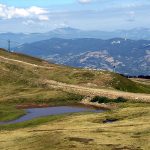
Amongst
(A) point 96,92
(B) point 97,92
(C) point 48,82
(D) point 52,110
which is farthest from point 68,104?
(C) point 48,82

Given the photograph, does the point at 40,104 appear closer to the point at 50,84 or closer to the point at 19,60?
the point at 50,84

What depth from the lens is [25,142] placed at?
2552 inches

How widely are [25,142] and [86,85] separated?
89.7 m

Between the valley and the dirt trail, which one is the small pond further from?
the dirt trail

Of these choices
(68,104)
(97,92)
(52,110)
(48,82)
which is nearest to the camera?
(52,110)

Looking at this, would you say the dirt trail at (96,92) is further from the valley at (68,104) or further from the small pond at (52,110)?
the small pond at (52,110)

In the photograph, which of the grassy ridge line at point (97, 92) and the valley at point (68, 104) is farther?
the grassy ridge line at point (97, 92)

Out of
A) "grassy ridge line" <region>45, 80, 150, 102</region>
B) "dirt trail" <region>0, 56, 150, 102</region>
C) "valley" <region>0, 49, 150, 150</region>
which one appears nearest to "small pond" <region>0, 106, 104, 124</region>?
"valley" <region>0, 49, 150, 150</region>

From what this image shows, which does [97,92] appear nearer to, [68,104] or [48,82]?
[68,104]

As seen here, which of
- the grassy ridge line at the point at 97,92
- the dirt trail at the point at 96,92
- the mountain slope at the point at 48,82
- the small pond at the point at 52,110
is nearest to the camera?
the small pond at the point at 52,110

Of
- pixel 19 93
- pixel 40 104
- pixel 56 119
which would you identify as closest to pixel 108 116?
pixel 56 119

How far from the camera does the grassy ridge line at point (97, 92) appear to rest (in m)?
124

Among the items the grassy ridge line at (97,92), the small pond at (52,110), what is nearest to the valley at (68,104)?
the grassy ridge line at (97,92)

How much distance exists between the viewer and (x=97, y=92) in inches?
5285
